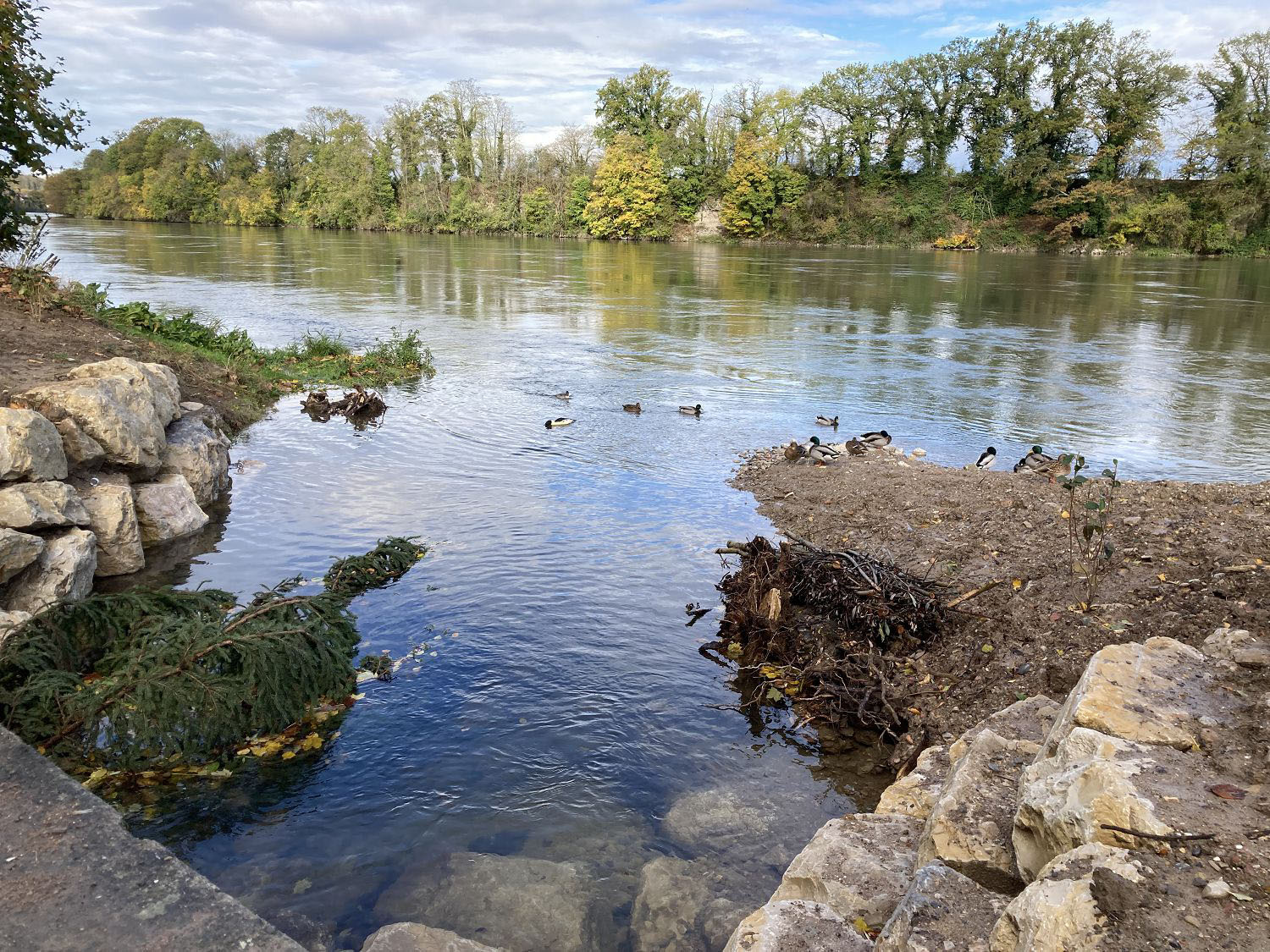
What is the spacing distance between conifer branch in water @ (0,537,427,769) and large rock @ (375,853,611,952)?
1.76m

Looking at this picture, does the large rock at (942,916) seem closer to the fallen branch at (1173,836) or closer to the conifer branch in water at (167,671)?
the fallen branch at (1173,836)

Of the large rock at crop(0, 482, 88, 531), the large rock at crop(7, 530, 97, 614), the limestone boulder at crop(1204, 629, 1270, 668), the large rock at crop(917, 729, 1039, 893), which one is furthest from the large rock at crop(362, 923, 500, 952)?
the large rock at crop(0, 482, 88, 531)

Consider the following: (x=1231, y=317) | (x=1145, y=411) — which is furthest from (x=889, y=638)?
(x=1231, y=317)

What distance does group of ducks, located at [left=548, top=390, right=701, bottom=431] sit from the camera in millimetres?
14055

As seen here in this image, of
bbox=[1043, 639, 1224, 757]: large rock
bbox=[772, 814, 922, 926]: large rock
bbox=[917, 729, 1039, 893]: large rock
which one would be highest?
bbox=[1043, 639, 1224, 757]: large rock

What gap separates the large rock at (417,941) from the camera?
138 inches

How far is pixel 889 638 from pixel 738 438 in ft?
24.3

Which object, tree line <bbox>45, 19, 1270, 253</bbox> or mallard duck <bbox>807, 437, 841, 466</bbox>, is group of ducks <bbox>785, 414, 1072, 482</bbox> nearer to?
mallard duck <bbox>807, 437, 841, 466</bbox>

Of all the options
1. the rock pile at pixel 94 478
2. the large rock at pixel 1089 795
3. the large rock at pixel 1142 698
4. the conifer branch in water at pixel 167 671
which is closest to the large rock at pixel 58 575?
the rock pile at pixel 94 478

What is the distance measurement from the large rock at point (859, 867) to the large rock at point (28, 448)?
6983 mm

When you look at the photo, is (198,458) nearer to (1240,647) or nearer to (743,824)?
(743,824)

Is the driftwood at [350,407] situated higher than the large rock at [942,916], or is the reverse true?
the large rock at [942,916]

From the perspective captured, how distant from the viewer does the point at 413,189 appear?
79562 millimetres

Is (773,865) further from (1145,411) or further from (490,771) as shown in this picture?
(1145,411)
